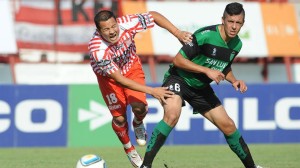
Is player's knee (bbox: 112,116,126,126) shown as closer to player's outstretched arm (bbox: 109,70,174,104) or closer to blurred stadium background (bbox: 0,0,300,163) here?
player's outstretched arm (bbox: 109,70,174,104)

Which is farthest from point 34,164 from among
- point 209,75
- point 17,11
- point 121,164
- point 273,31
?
point 273,31

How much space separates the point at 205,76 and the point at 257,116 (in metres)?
7.75

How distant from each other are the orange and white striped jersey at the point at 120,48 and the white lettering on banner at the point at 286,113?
23.8 ft

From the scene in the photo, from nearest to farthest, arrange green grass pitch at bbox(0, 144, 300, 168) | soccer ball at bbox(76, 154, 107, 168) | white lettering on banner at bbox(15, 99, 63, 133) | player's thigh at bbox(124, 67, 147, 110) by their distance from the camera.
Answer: soccer ball at bbox(76, 154, 107, 168) → player's thigh at bbox(124, 67, 147, 110) → green grass pitch at bbox(0, 144, 300, 168) → white lettering on banner at bbox(15, 99, 63, 133)

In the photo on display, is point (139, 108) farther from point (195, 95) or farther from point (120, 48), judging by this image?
point (195, 95)

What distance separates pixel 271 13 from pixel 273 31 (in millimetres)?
451

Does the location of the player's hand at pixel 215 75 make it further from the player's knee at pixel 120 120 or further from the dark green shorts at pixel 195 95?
the player's knee at pixel 120 120

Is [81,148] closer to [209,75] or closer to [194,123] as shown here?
[194,123]

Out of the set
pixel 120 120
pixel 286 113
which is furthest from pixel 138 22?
pixel 286 113

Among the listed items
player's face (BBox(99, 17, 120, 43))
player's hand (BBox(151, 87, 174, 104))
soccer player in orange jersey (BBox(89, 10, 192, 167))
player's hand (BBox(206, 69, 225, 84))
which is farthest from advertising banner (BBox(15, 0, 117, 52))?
player's hand (BBox(206, 69, 225, 84))

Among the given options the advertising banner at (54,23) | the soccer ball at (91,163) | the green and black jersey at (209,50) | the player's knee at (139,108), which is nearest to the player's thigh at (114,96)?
the player's knee at (139,108)

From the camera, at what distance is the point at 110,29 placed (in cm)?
1029

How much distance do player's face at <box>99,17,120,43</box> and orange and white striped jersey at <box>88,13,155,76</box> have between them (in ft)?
0.50

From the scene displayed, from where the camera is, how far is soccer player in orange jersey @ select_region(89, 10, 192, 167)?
401 inches
